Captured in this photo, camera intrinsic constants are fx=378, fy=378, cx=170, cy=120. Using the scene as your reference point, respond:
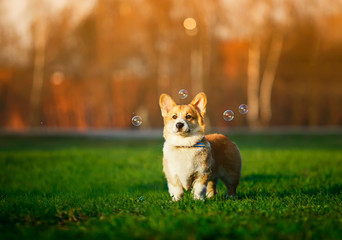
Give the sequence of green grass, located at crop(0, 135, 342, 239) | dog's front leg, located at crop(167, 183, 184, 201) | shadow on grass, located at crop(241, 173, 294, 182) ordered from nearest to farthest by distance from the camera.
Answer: green grass, located at crop(0, 135, 342, 239) → dog's front leg, located at crop(167, 183, 184, 201) → shadow on grass, located at crop(241, 173, 294, 182)

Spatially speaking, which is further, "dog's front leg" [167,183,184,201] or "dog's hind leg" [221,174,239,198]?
"dog's hind leg" [221,174,239,198]

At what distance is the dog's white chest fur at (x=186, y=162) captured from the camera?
4.87 meters

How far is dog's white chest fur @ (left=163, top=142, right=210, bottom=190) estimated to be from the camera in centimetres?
487

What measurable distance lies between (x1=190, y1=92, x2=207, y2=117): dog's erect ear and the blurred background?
1662 centimetres

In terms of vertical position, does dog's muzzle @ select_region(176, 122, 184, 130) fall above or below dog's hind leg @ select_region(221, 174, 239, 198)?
above

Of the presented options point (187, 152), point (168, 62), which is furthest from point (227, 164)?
point (168, 62)

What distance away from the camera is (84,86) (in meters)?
25.7

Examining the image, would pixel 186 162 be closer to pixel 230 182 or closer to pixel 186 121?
pixel 186 121

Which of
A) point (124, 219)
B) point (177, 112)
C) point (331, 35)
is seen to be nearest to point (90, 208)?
point (124, 219)

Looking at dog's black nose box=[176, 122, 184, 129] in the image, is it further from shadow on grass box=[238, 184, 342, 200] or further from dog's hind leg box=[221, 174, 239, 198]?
shadow on grass box=[238, 184, 342, 200]

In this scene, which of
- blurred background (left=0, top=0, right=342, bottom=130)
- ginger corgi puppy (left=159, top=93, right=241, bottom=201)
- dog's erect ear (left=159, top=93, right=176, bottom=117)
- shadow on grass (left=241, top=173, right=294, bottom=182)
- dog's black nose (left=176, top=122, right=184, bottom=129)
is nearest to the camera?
dog's black nose (left=176, top=122, right=184, bottom=129)

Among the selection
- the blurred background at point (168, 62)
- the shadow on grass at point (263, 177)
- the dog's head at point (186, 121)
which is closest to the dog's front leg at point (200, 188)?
the dog's head at point (186, 121)

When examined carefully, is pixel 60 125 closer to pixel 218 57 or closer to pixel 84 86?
pixel 84 86

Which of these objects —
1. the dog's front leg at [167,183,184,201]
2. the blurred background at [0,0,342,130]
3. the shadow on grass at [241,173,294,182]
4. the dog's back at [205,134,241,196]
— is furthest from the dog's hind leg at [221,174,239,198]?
the blurred background at [0,0,342,130]
